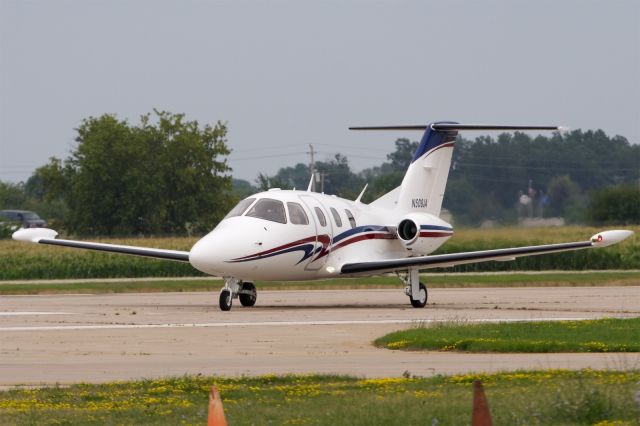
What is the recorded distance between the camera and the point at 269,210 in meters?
30.3

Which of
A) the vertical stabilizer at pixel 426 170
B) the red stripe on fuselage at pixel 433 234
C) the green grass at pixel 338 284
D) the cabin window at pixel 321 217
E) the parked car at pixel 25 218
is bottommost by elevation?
the green grass at pixel 338 284

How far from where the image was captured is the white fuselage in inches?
1139

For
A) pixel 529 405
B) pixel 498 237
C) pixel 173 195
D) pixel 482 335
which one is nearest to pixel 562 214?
pixel 498 237

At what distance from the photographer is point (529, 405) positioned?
42.1 feet

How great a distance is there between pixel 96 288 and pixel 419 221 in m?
11.9

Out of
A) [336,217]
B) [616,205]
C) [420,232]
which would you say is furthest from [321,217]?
[616,205]

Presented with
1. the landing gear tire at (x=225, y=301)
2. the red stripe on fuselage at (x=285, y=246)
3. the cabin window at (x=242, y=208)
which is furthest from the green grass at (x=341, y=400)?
the cabin window at (x=242, y=208)

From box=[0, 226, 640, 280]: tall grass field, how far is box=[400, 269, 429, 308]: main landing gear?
16.1 m

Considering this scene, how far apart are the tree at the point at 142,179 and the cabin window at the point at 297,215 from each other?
46907 mm

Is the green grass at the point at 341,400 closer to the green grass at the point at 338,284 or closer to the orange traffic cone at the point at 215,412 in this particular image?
the orange traffic cone at the point at 215,412

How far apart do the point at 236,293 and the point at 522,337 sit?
10.7 metres

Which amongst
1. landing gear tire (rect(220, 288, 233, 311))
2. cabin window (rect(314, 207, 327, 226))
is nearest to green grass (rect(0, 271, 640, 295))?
cabin window (rect(314, 207, 327, 226))

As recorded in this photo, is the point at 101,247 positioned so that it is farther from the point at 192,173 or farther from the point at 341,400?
the point at 192,173

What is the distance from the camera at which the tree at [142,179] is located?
79500mm
